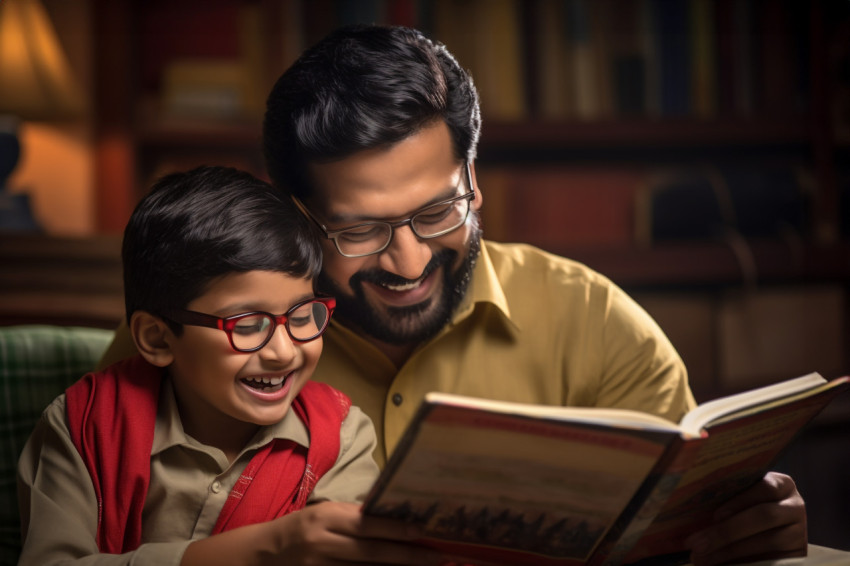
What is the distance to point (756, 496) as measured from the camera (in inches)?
41.8

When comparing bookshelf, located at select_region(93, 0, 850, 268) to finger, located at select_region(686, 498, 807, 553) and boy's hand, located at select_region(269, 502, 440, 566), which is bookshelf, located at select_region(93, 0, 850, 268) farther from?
boy's hand, located at select_region(269, 502, 440, 566)

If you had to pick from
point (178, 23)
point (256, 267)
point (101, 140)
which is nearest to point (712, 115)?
→ point (178, 23)

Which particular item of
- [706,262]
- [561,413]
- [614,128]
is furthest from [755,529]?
[614,128]

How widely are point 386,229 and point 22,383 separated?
0.60 m

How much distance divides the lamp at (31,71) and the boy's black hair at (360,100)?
119cm

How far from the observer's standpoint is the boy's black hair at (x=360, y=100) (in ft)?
A: 3.69

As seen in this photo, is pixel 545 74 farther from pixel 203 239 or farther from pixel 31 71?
pixel 203 239

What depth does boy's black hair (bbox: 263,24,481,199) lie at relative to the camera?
1126 millimetres

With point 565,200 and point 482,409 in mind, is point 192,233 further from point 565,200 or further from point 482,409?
point 565,200

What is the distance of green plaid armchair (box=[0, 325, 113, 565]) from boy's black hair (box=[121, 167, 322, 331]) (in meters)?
0.34

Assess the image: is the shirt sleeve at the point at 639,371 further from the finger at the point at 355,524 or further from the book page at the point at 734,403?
the finger at the point at 355,524

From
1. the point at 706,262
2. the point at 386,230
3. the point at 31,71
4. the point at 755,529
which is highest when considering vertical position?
the point at 31,71

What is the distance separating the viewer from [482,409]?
762 millimetres

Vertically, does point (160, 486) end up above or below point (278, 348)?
below
